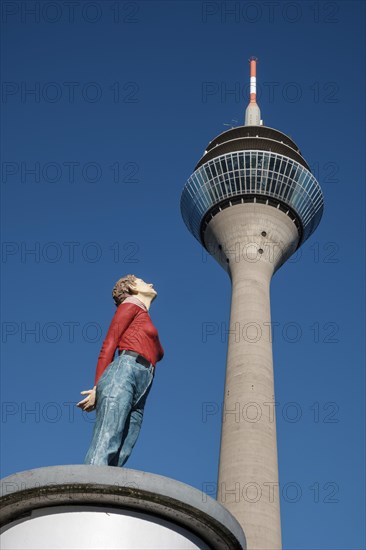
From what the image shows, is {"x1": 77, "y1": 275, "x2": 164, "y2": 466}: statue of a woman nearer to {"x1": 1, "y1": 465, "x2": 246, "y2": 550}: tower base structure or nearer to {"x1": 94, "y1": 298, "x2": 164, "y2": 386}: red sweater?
{"x1": 94, "y1": 298, "x2": 164, "y2": 386}: red sweater

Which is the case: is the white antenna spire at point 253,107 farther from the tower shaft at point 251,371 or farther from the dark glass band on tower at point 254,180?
the tower shaft at point 251,371

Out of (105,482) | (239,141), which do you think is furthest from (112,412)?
(239,141)

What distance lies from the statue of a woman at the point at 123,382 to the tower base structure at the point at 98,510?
94 cm

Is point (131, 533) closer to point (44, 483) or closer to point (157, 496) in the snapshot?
point (157, 496)

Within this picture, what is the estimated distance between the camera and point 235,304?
155 ft

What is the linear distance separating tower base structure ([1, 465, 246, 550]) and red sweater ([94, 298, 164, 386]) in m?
1.87

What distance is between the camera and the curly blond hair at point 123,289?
29.6ft

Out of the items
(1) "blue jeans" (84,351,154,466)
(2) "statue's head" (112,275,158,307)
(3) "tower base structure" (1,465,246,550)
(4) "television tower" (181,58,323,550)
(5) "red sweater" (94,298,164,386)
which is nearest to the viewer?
(3) "tower base structure" (1,465,246,550)

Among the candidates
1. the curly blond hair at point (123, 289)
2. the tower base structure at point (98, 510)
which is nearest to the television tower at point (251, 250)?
the curly blond hair at point (123, 289)

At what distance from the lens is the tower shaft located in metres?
38.9

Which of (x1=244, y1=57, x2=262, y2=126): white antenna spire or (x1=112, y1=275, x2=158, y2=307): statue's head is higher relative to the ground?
(x1=244, y1=57, x2=262, y2=126): white antenna spire

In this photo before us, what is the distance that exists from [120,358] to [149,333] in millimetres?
500

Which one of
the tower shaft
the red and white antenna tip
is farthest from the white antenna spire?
the tower shaft

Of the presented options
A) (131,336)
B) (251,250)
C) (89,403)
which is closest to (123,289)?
(131,336)
